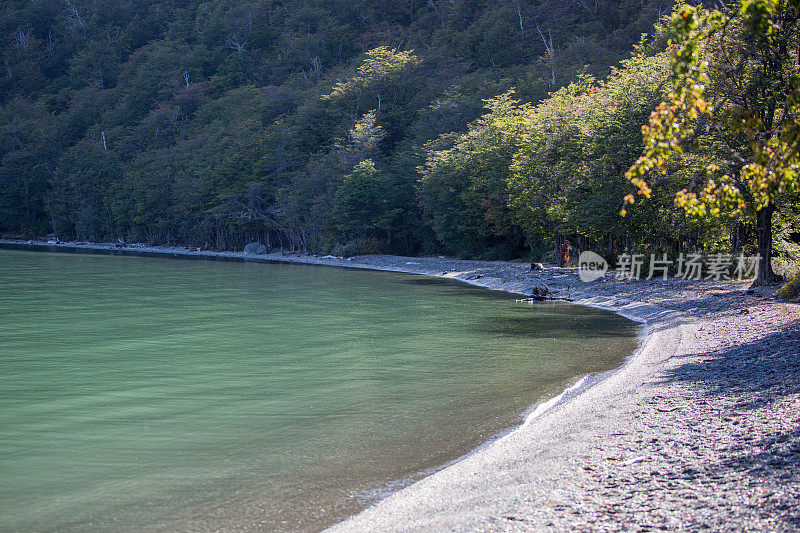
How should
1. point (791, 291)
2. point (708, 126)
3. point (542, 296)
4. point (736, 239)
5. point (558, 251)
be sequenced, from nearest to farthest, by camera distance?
point (708, 126)
point (791, 291)
point (736, 239)
point (542, 296)
point (558, 251)

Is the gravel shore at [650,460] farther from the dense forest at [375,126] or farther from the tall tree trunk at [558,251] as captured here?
the tall tree trunk at [558,251]

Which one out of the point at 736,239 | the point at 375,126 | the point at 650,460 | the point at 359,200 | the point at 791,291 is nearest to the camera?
the point at 650,460

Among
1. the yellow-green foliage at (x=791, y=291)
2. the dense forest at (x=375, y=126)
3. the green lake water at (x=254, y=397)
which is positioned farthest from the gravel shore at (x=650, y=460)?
the yellow-green foliage at (x=791, y=291)

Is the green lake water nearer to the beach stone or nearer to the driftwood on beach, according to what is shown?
the driftwood on beach

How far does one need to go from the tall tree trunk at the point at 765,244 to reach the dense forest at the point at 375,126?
18cm

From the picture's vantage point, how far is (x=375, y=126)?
91812 mm

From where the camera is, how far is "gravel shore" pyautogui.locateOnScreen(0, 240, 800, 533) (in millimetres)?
7637

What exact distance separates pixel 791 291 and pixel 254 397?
20.6 m

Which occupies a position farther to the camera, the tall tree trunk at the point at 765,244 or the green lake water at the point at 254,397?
the tall tree trunk at the point at 765,244

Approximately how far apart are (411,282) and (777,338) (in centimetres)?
3311

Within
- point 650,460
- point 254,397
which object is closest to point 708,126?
point 650,460

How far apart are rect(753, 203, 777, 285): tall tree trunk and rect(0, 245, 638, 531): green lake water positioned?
6.73 metres

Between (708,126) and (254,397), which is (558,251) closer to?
(254,397)

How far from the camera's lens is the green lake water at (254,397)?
1025 cm
